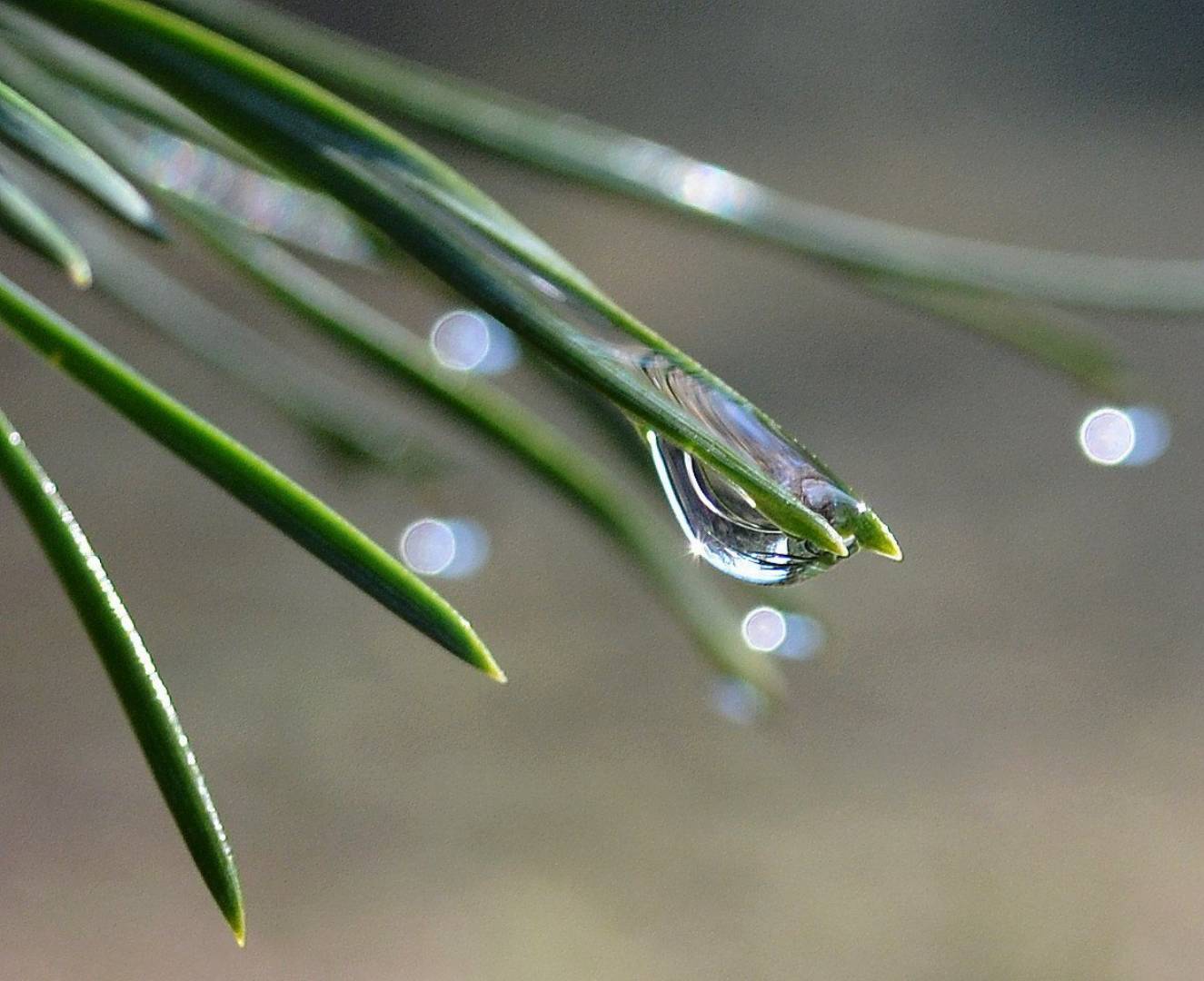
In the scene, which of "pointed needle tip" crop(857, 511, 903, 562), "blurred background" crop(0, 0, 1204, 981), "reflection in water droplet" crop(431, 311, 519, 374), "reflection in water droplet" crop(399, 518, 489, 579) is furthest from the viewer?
"blurred background" crop(0, 0, 1204, 981)

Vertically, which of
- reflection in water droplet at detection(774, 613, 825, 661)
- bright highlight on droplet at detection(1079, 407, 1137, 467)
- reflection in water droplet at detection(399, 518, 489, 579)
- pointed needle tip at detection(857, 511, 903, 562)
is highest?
bright highlight on droplet at detection(1079, 407, 1137, 467)

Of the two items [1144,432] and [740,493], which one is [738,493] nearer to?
[740,493]

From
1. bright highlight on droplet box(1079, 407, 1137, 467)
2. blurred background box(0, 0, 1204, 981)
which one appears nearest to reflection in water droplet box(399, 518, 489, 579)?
blurred background box(0, 0, 1204, 981)

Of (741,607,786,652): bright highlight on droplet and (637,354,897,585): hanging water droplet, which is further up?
(741,607,786,652): bright highlight on droplet

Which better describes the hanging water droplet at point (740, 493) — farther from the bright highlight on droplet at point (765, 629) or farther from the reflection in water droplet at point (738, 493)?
the bright highlight on droplet at point (765, 629)

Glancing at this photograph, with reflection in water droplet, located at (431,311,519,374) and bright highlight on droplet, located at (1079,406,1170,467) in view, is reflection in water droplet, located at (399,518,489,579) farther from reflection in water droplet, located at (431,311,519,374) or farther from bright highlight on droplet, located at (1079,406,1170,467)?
bright highlight on droplet, located at (1079,406,1170,467)

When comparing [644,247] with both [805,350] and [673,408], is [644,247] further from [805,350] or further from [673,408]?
[673,408]
